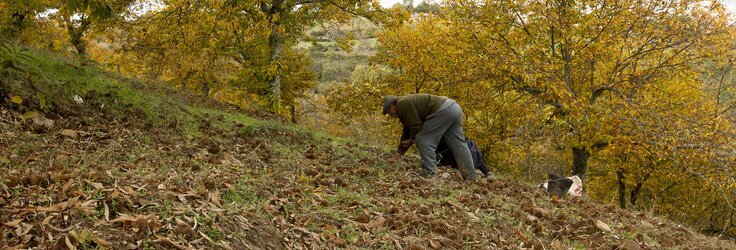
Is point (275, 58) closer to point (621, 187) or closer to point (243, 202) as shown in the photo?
point (243, 202)

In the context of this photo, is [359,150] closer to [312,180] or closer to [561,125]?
[312,180]

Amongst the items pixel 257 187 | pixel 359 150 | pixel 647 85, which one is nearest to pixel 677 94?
pixel 647 85

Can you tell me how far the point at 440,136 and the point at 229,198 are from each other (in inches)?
134

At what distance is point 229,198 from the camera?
431 centimetres

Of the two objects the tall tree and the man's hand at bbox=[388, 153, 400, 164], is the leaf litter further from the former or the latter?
the tall tree

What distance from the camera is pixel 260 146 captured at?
738 cm

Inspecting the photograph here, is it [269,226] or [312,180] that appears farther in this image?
[312,180]

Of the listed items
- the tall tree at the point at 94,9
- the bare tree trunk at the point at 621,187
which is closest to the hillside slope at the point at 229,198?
the tall tree at the point at 94,9

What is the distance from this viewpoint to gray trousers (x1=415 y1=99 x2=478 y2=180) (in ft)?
22.1

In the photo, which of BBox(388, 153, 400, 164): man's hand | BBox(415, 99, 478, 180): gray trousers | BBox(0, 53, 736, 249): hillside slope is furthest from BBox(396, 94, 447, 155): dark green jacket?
BBox(388, 153, 400, 164): man's hand

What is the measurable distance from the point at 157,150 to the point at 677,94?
17.3 meters

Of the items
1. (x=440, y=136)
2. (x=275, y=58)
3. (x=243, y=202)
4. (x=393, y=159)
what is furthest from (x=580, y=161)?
(x=243, y=202)

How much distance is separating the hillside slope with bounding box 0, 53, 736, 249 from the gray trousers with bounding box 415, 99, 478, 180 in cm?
32

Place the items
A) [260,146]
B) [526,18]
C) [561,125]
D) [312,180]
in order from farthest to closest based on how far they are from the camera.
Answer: [526,18]
[561,125]
[260,146]
[312,180]
